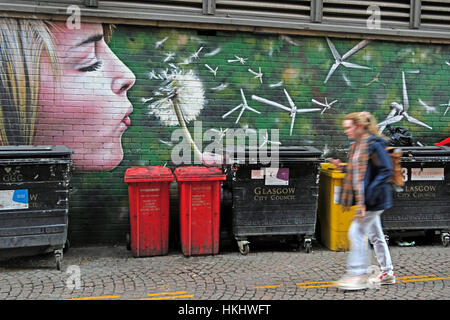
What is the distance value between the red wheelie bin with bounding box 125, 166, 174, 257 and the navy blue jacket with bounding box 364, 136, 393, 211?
8.35 feet

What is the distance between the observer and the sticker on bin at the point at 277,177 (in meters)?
5.50

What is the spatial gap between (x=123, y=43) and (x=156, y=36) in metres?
0.52

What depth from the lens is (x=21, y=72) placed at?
233 inches

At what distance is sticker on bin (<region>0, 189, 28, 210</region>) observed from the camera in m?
4.79

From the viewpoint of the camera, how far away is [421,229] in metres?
5.88

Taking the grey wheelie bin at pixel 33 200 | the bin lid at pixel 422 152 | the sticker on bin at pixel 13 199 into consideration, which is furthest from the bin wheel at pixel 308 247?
the sticker on bin at pixel 13 199

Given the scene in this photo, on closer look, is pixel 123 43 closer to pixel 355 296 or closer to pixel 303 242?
pixel 303 242

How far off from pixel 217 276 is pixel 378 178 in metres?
2.15

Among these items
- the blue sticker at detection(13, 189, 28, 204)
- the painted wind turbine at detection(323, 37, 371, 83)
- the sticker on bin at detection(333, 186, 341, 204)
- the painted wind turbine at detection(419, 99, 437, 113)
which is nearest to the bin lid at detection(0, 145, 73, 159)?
the blue sticker at detection(13, 189, 28, 204)

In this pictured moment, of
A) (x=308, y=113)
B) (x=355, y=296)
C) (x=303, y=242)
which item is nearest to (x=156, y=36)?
(x=308, y=113)

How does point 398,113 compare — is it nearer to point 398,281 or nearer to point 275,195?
point 275,195

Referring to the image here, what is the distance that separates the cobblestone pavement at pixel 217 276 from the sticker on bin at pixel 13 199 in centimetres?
80

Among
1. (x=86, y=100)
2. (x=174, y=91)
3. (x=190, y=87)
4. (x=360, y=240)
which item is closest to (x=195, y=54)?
(x=190, y=87)

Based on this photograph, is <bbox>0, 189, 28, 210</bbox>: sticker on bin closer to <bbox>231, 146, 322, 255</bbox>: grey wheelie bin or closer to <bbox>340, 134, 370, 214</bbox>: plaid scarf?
<bbox>231, 146, 322, 255</bbox>: grey wheelie bin
